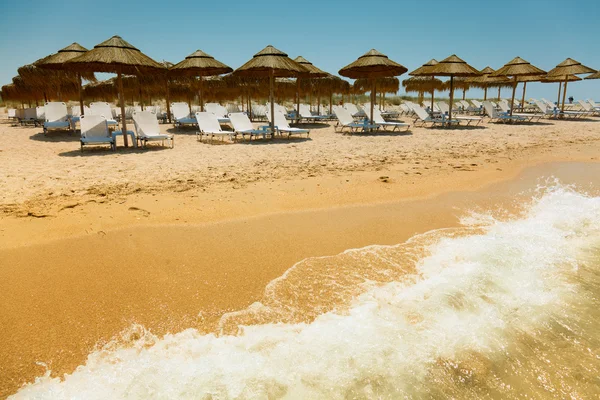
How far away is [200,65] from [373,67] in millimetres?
5110

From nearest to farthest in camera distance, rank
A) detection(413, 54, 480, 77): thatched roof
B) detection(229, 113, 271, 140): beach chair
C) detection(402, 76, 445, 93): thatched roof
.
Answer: detection(229, 113, 271, 140): beach chair
detection(413, 54, 480, 77): thatched roof
detection(402, 76, 445, 93): thatched roof

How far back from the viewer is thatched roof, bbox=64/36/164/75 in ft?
24.0

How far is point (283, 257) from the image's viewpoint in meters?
3.03

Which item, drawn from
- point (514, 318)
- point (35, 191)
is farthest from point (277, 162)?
point (514, 318)

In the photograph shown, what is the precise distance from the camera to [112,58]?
734cm

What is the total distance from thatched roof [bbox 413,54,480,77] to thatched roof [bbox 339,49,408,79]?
1.41m

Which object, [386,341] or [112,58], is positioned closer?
[386,341]

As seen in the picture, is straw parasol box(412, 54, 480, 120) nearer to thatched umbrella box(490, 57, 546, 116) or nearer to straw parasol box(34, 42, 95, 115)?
thatched umbrella box(490, 57, 546, 116)

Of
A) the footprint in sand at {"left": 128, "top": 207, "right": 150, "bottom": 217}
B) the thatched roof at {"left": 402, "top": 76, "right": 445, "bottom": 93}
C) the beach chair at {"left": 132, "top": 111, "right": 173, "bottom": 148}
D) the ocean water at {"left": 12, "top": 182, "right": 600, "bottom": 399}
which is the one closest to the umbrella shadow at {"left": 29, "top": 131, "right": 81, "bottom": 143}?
the beach chair at {"left": 132, "top": 111, "right": 173, "bottom": 148}

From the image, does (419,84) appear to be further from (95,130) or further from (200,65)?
(95,130)

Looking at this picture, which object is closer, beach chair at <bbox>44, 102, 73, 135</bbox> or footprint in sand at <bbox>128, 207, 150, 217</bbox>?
footprint in sand at <bbox>128, 207, 150, 217</bbox>

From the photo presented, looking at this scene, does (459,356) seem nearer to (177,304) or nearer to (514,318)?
(514,318)

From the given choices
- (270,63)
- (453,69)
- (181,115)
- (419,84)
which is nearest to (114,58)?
(270,63)

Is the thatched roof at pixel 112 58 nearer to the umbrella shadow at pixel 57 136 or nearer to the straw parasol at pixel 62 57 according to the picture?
the straw parasol at pixel 62 57
